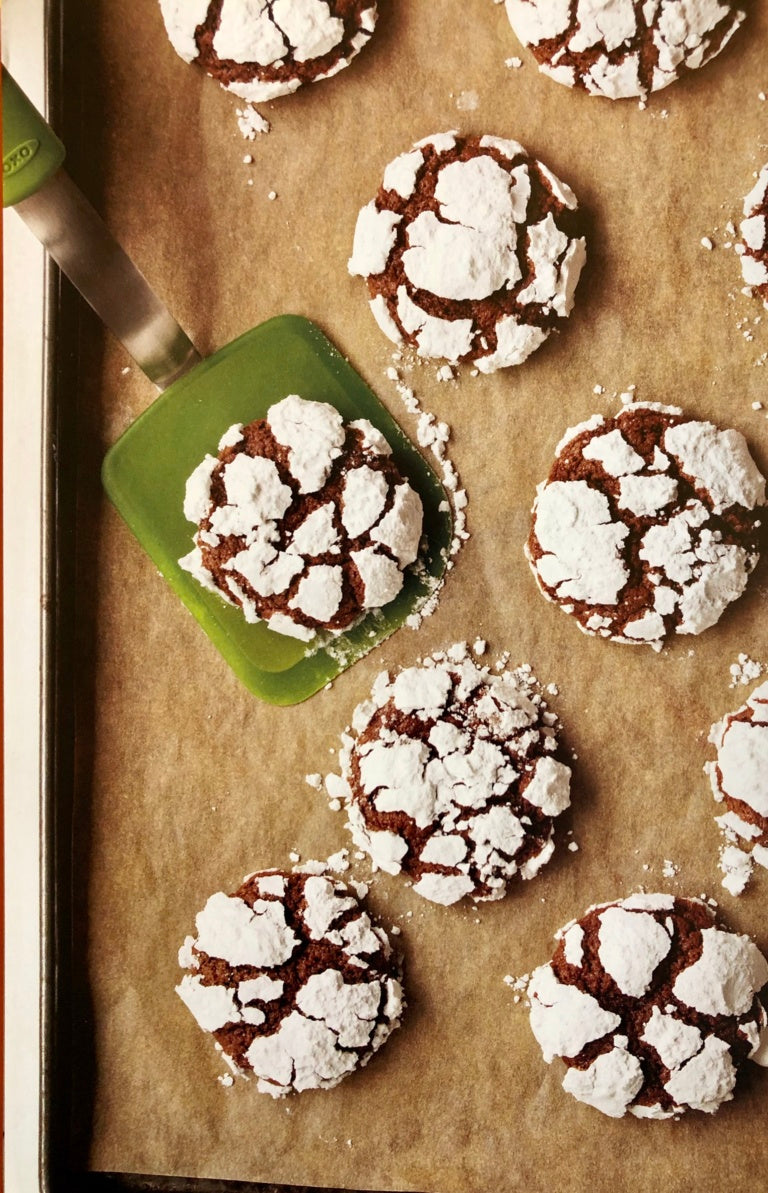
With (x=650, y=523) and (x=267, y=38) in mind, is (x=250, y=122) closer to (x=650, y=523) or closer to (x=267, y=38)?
(x=267, y=38)

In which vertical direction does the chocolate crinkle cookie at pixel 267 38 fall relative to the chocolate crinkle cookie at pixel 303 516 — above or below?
above

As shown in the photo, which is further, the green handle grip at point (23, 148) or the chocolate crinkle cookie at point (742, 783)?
the chocolate crinkle cookie at point (742, 783)

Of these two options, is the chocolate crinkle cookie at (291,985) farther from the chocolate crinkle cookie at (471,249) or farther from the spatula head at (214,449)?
the chocolate crinkle cookie at (471,249)

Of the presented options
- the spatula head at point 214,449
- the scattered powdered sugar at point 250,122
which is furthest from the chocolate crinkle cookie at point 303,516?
the scattered powdered sugar at point 250,122

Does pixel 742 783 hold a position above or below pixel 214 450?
below

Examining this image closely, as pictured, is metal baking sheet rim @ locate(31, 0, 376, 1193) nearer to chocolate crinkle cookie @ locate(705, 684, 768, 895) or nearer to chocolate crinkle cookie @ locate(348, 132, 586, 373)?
chocolate crinkle cookie @ locate(348, 132, 586, 373)

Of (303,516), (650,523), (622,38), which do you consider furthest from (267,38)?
(650,523)
